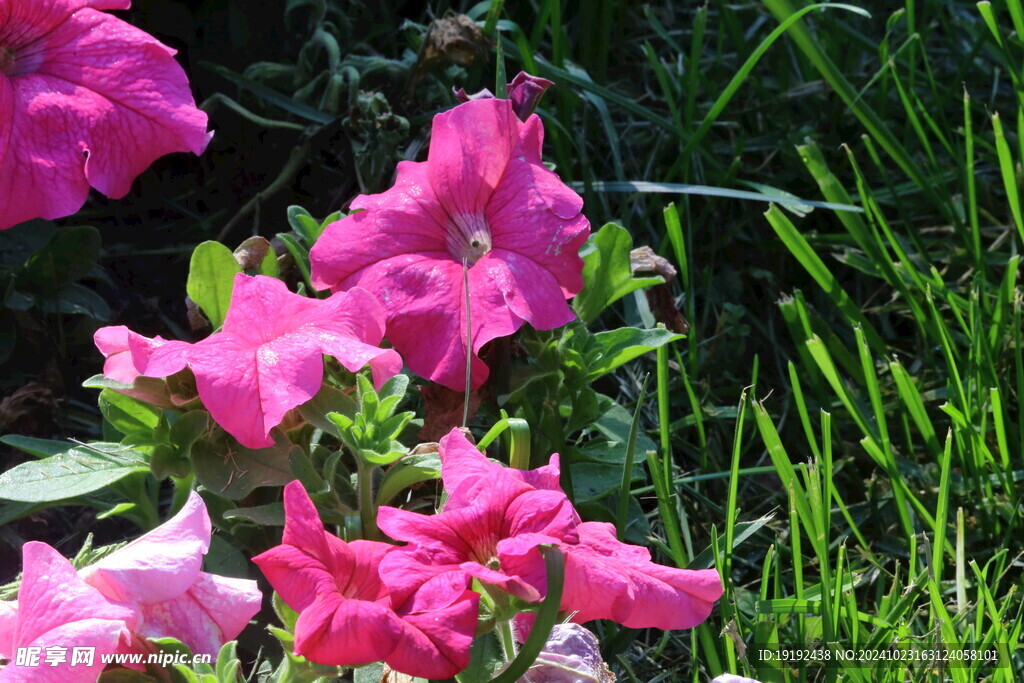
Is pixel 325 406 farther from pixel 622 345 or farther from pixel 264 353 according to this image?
pixel 622 345

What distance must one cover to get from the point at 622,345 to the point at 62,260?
0.83 meters

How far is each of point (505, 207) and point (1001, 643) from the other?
73cm

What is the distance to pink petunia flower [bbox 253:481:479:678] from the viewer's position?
78cm

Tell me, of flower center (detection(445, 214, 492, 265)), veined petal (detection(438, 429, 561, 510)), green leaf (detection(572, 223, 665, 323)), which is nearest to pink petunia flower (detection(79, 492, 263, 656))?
veined petal (detection(438, 429, 561, 510))

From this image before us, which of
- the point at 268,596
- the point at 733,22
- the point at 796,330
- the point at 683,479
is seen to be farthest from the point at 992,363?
the point at 268,596

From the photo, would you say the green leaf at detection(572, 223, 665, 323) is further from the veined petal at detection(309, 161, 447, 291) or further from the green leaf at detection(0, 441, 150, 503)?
the green leaf at detection(0, 441, 150, 503)

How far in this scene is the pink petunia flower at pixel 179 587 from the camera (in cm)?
88

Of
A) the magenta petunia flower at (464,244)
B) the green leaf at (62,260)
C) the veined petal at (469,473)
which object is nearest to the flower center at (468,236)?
the magenta petunia flower at (464,244)

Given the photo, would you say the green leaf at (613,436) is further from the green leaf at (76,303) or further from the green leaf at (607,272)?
the green leaf at (76,303)

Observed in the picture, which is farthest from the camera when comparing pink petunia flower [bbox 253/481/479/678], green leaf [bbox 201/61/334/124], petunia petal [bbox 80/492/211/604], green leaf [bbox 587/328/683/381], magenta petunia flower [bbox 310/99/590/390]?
green leaf [bbox 201/61/334/124]

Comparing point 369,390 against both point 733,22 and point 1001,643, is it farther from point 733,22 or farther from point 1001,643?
point 733,22

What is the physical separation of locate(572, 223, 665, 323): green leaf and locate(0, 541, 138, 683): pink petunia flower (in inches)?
27.7

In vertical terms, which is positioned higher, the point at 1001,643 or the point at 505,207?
the point at 505,207

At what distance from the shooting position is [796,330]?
5.43 ft
